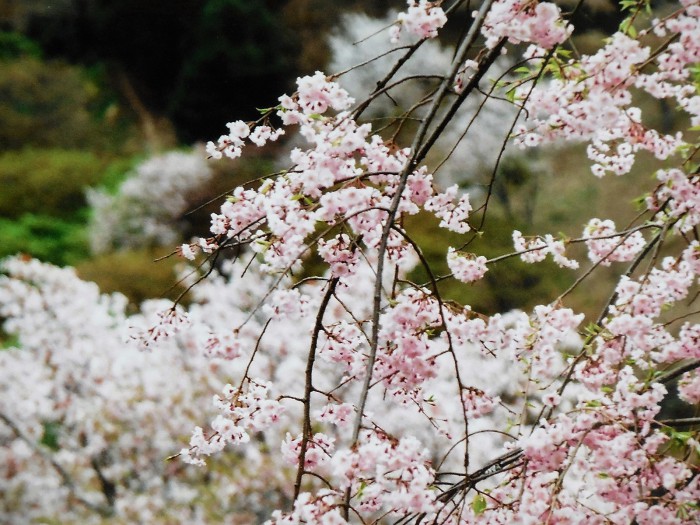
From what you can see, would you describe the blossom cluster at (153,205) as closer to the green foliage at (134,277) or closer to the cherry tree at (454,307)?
the green foliage at (134,277)

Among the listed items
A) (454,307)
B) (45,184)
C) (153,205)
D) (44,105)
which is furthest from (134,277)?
(44,105)

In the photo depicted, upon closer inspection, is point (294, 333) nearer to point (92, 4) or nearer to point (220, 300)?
point (220, 300)

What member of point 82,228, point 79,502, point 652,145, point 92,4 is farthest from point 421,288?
point 92,4

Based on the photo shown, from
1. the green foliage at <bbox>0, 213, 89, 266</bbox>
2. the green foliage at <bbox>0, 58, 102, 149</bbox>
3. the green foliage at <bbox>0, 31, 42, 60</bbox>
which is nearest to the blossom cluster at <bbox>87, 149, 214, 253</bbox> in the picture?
the green foliage at <bbox>0, 213, 89, 266</bbox>

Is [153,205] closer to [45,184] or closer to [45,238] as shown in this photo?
[45,238]

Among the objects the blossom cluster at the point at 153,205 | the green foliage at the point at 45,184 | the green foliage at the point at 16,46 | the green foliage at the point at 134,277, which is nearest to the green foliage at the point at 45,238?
the green foliage at the point at 45,184

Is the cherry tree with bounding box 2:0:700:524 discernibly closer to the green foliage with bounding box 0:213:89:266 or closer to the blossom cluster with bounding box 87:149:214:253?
the blossom cluster with bounding box 87:149:214:253

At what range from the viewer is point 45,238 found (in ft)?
29.5

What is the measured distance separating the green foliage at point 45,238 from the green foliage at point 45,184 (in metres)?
0.22

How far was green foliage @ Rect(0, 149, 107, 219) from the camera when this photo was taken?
9.59 m

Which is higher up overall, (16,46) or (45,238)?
(16,46)

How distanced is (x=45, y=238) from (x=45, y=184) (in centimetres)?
104

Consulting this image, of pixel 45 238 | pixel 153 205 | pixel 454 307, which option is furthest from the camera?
pixel 45 238

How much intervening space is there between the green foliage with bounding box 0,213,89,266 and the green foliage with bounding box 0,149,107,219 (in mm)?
222
